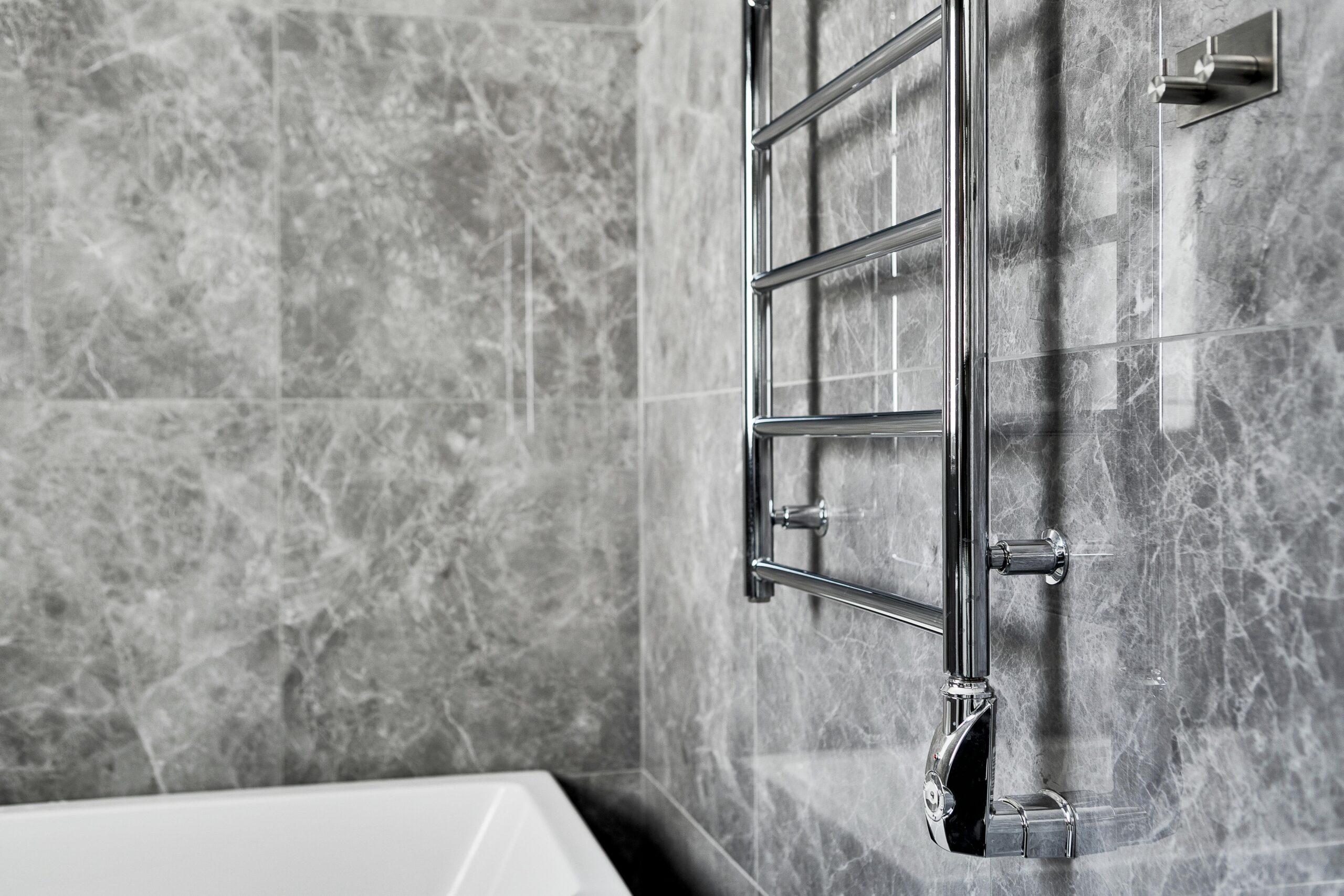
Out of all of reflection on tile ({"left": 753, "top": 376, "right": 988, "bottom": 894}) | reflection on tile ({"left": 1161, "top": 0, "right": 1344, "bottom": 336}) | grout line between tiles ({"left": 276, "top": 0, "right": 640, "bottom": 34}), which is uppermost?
grout line between tiles ({"left": 276, "top": 0, "right": 640, "bottom": 34})

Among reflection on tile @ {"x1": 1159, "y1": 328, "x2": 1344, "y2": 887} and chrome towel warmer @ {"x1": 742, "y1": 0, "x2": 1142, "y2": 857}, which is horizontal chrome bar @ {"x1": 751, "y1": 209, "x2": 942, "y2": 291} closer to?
chrome towel warmer @ {"x1": 742, "y1": 0, "x2": 1142, "y2": 857}

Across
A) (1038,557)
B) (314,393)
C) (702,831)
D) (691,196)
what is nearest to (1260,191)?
(1038,557)

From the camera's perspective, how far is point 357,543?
6.03 feet

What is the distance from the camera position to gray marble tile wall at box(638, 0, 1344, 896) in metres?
0.61

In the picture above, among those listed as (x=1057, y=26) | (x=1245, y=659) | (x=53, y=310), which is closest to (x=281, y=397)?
(x=53, y=310)

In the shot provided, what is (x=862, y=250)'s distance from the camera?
0.94 metres

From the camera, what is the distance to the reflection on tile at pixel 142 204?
1.71 metres

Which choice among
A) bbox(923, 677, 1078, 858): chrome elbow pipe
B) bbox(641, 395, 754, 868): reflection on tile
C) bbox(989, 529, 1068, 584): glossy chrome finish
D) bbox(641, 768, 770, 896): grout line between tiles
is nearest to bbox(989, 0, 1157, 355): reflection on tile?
bbox(989, 529, 1068, 584): glossy chrome finish

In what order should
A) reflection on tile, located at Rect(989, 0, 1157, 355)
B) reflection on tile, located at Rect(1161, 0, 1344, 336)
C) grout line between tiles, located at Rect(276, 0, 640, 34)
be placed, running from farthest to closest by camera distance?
grout line between tiles, located at Rect(276, 0, 640, 34)
reflection on tile, located at Rect(989, 0, 1157, 355)
reflection on tile, located at Rect(1161, 0, 1344, 336)

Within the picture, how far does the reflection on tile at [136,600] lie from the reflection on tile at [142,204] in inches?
2.8

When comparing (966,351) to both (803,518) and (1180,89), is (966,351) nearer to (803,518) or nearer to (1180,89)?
(1180,89)

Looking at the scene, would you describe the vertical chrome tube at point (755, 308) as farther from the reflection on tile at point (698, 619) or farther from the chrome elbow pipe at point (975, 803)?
the chrome elbow pipe at point (975, 803)

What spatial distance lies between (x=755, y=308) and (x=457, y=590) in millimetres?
873

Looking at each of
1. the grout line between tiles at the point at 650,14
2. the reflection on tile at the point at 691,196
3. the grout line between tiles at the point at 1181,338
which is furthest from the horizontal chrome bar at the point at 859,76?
the grout line between tiles at the point at 650,14
